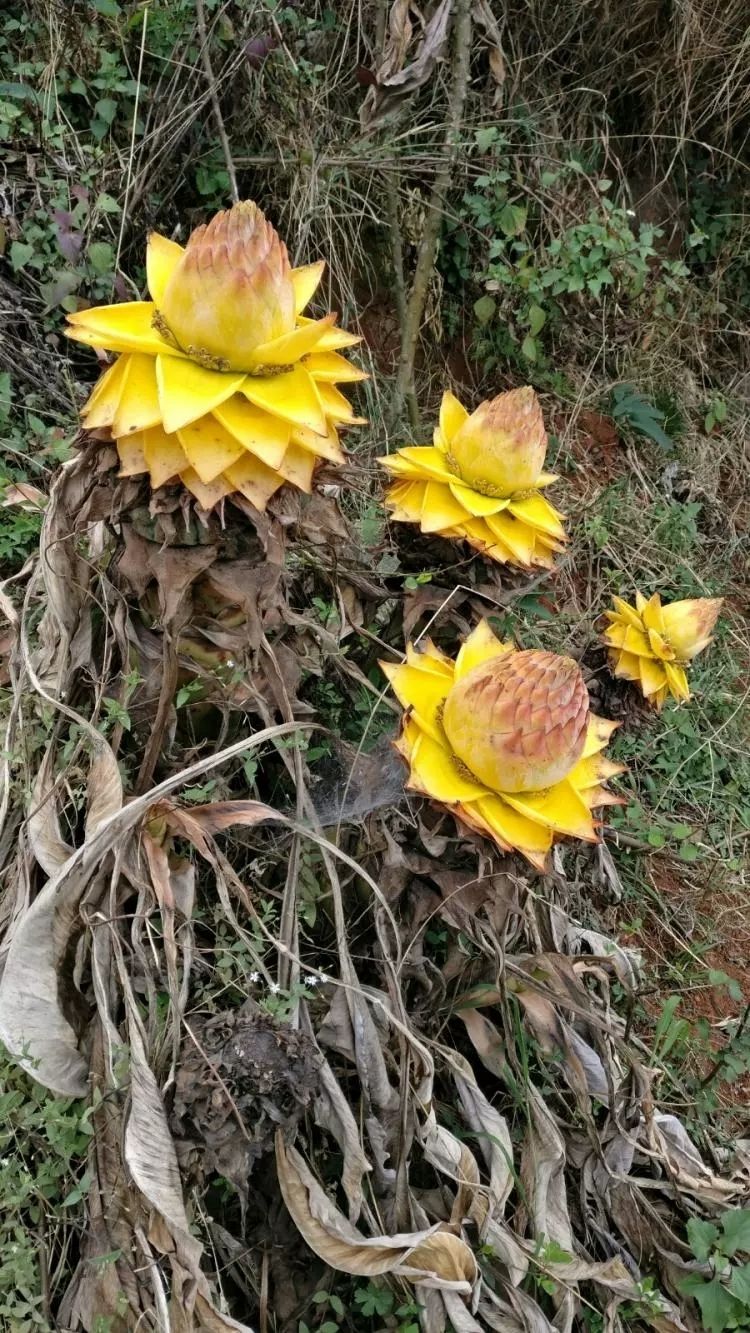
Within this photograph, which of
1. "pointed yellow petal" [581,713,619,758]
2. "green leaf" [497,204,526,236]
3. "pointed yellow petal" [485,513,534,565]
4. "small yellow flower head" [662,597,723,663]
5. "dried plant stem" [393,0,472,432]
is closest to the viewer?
"pointed yellow petal" [581,713,619,758]

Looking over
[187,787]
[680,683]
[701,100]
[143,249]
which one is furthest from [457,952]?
[701,100]

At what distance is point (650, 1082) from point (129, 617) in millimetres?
970

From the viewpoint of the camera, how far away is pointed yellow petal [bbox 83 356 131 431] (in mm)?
890

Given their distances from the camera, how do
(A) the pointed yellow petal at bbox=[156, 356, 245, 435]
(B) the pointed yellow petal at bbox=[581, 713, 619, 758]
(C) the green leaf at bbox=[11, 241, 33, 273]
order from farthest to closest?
1. (C) the green leaf at bbox=[11, 241, 33, 273]
2. (B) the pointed yellow petal at bbox=[581, 713, 619, 758]
3. (A) the pointed yellow petal at bbox=[156, 356, 245, 435]

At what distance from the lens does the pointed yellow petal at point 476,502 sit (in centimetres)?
117

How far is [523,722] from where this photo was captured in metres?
0.95

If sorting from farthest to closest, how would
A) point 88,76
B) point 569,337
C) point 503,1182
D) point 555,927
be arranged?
point 569,337, point 88,76, point 555,927, point 503,1182

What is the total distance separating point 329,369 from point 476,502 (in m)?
0.29

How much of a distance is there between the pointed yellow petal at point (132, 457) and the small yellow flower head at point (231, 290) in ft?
0.34

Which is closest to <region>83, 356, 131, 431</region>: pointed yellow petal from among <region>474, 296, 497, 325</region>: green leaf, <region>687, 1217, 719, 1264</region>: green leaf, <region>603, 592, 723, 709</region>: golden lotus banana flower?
<region>603, 592, 723, 709</region>: golden lotus banana flower

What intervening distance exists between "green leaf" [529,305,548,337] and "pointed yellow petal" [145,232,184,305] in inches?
63.8

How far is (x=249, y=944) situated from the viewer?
3.65ft

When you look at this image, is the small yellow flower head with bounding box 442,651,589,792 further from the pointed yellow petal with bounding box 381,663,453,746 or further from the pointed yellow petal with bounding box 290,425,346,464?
the pointed yellow petal with bounding box 290,425,346,464

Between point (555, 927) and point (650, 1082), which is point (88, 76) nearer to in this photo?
point (555, 927)
